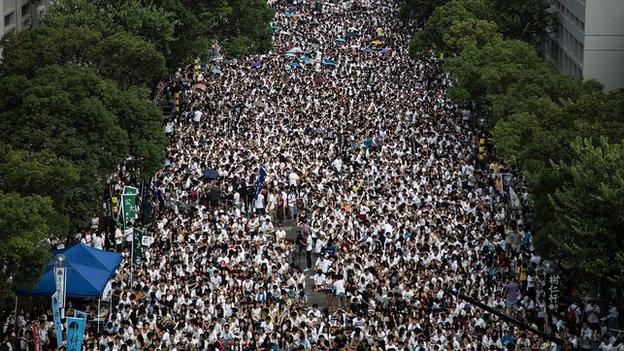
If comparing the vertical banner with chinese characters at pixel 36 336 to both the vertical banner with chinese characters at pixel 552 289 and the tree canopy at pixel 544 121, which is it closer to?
the vertical banner with chinese characters at pixel 552 289

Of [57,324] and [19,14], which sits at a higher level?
[19,14]

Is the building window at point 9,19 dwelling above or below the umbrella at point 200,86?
above

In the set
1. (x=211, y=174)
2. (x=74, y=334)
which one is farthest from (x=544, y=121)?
(x=74, y=334)

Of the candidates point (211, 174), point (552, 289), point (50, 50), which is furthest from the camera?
point (211, 174)

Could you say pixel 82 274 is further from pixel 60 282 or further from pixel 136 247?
pixel 136 247

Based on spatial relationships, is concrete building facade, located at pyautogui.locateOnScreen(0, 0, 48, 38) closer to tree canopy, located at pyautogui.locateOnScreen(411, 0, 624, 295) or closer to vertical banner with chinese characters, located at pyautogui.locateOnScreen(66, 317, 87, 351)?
tree canopy, located at pyautogui.locateOnScreen(411, 0, 624, 295)

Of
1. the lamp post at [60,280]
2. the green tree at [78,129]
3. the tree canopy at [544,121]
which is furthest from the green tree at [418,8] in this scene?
the lamp post at [60,280]

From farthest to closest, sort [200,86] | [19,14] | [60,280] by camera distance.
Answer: [19,14]
[200,86]
[60,280]
